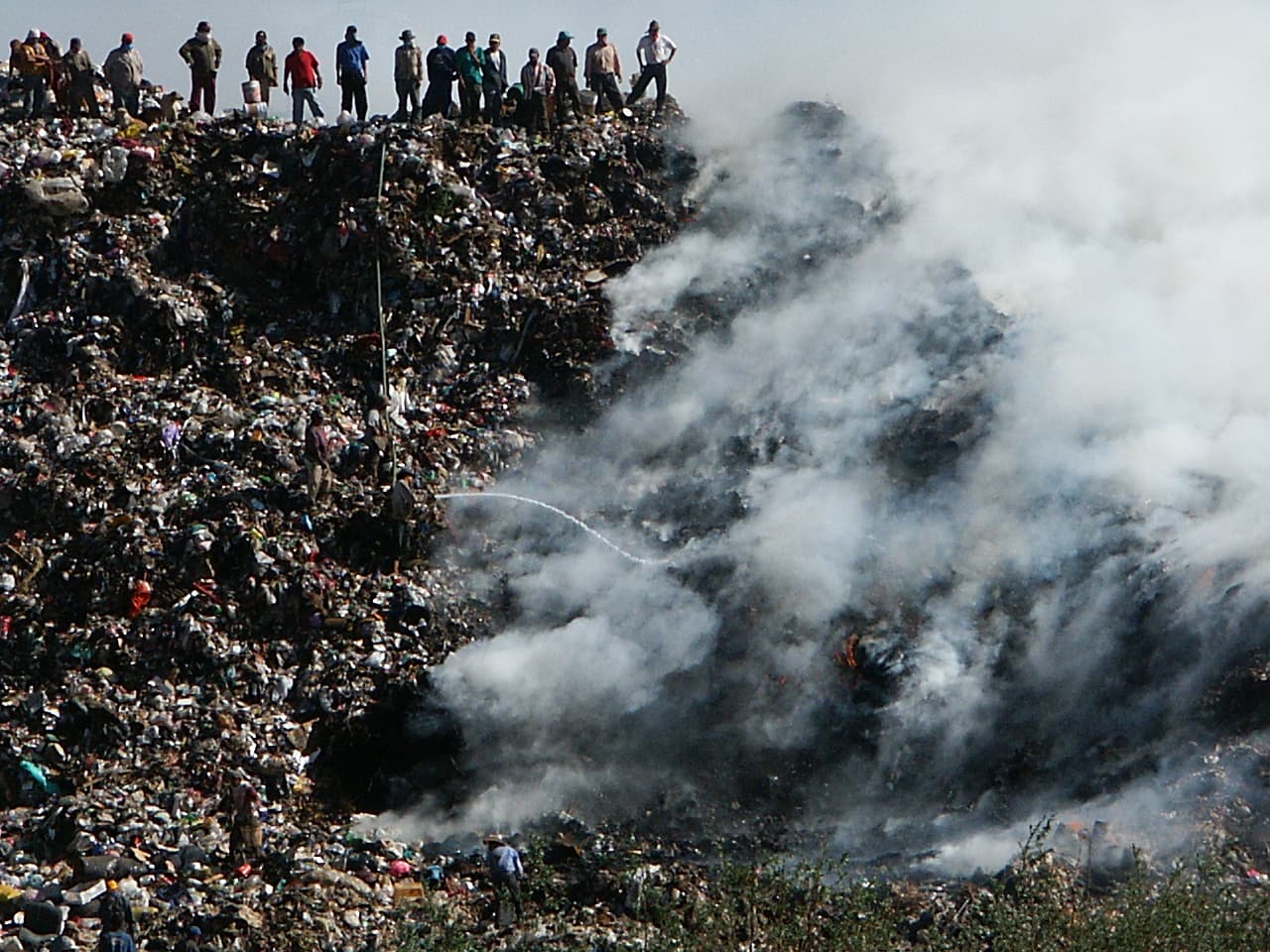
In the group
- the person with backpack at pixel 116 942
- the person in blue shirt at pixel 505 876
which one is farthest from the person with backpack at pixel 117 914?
the person in blue shirt at pixel 505 876

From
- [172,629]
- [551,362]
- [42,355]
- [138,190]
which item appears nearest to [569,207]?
[551,362]

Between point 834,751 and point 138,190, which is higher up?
point 138,190

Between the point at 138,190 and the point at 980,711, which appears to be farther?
the point at 138,190

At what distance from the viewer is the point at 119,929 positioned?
495 inches

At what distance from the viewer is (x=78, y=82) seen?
2117 cm

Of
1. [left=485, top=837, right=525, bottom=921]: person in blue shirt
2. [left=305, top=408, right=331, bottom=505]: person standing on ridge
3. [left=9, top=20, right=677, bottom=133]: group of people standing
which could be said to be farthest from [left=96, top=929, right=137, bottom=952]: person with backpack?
[left=9, top=20, right=677, bottom=133]: group of people standing

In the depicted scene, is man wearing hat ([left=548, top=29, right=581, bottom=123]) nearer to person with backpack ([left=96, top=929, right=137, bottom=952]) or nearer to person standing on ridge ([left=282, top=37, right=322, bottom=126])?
person standing on ridge ([left=282, top=37, right=322, bottom=126])

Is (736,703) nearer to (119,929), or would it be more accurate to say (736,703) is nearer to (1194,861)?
(1194,861)

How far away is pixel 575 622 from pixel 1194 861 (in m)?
6.06

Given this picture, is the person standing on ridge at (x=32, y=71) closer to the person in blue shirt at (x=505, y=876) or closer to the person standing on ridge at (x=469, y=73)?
the person standing on ridge at (x=469, y=73)

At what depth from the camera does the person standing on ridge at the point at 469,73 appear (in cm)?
2134

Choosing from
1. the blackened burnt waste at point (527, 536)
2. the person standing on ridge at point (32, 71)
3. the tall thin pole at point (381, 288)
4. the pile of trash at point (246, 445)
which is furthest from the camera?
the person standing on ridge at point (32, 71)

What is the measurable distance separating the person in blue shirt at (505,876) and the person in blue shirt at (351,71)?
35.3ft

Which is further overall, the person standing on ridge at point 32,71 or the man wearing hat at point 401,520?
the person standing on ridge at point 32,71
